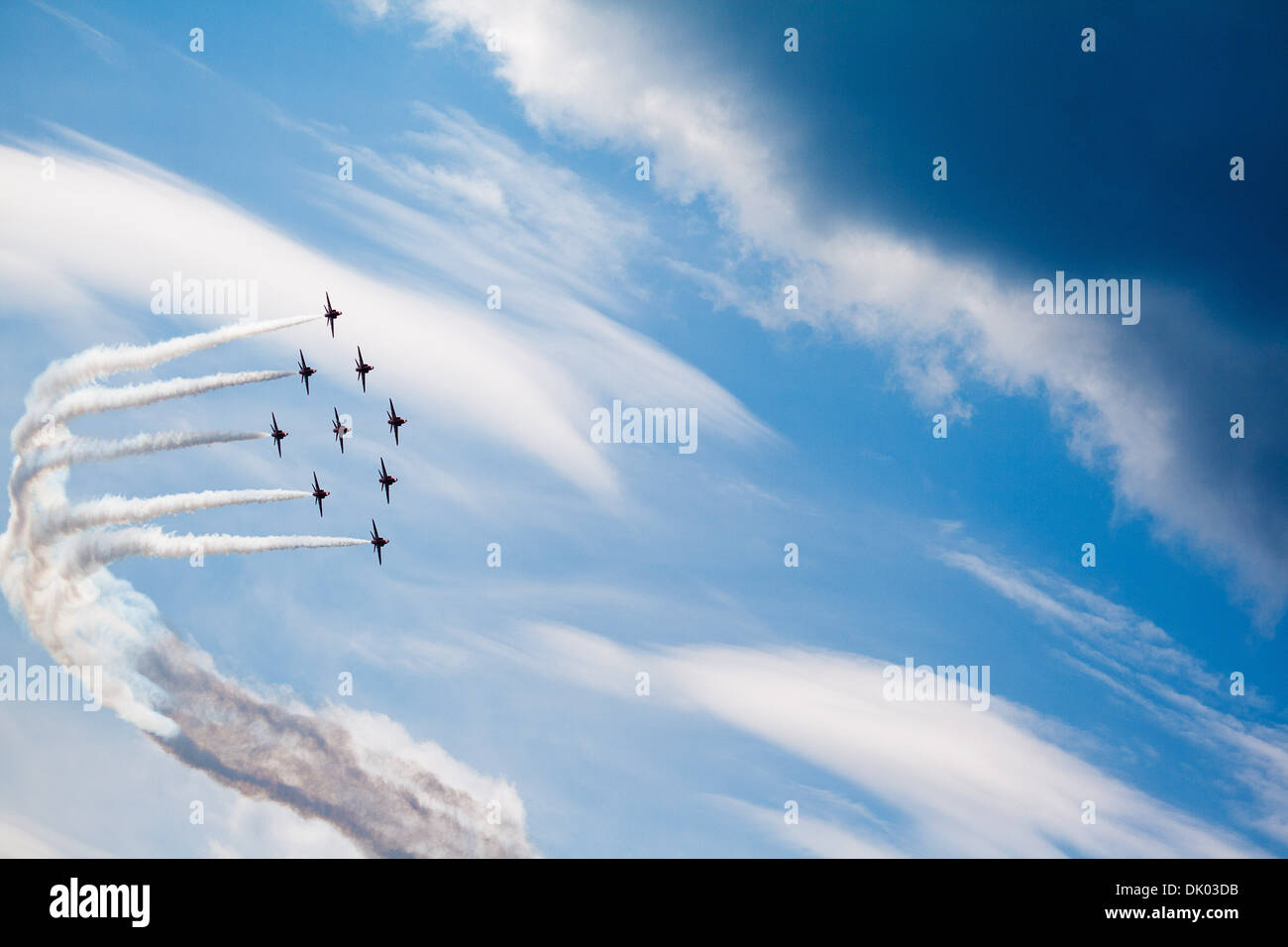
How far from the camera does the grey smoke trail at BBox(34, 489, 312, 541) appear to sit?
16588cm

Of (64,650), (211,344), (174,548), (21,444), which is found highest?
(211,344)

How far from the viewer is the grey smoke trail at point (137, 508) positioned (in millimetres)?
165875

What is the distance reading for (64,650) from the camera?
17862 centimetres

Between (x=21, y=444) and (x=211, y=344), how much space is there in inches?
1219

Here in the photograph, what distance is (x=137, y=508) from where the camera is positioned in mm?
165875
